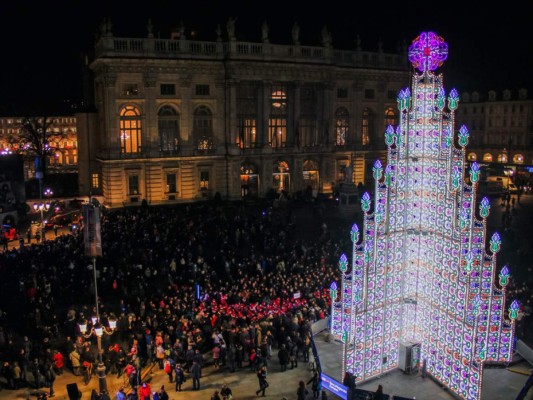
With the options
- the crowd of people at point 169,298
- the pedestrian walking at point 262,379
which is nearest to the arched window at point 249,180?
the crowd of people at point 169,298

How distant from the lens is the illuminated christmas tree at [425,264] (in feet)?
62.3

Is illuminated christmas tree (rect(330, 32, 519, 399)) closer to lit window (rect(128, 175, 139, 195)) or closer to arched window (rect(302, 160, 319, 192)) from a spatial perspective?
lit window (rect(128, 175, 139, 195))

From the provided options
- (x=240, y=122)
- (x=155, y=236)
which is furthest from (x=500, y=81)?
(x=155, y=236)

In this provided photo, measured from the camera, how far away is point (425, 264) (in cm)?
2080

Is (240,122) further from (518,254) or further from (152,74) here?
(518,254)

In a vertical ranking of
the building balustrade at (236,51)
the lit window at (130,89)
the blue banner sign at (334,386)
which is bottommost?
the blue banner sign at (334,386)

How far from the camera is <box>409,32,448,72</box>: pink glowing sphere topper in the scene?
64.6ft

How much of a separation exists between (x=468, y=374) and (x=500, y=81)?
78.9 meters

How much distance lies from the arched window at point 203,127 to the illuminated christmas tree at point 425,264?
39.3m

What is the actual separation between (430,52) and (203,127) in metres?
40.3

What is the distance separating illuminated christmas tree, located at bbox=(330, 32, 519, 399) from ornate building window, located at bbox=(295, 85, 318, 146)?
4183 centimetres

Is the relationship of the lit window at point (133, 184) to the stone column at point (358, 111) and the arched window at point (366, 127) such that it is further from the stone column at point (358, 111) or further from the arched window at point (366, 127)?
the arched window at point (366, 127)

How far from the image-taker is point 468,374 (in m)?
18.7

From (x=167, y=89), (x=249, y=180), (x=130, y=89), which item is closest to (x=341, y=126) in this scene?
(x=249, y=180)
